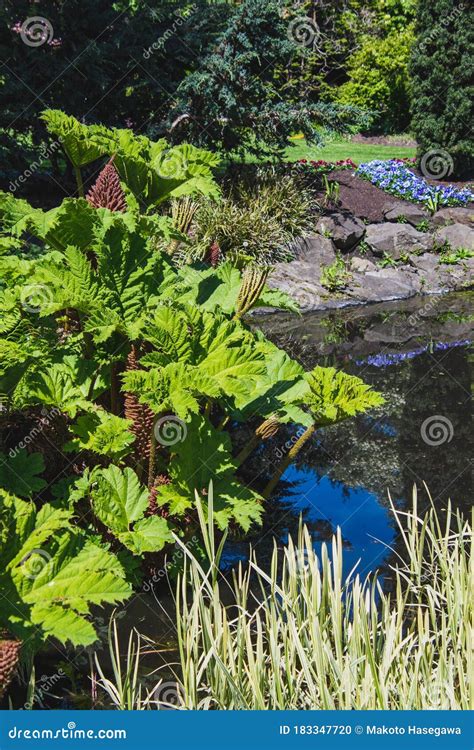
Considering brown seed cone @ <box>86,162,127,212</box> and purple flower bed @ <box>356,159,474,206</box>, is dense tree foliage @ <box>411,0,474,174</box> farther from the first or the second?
brown seed cone @ <box>86,162,127,212</box>

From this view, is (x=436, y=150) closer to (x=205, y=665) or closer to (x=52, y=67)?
(x=52, y=67)

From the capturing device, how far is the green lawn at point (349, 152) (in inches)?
741

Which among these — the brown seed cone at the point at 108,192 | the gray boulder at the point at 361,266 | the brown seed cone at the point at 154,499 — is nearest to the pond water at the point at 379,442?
the brown seed cone at the point at 154,499

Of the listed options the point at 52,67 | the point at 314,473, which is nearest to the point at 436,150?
the point at 52,67

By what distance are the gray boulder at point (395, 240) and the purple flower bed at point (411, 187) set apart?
4.96 feet

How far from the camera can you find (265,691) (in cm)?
293

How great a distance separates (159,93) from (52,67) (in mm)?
1882

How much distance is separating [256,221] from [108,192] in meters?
7.94

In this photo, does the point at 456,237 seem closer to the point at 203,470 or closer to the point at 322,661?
the point at 203,470

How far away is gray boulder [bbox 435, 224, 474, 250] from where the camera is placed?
Result: 13469mm

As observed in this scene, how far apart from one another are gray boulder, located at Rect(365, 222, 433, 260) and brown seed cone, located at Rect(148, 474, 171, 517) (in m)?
10.1

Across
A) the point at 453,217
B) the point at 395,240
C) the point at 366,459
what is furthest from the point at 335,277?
the point at 366,459

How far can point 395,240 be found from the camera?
13.3 m

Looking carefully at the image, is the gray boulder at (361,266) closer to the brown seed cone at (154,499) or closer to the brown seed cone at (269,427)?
the brown seed cone at (269,427)
